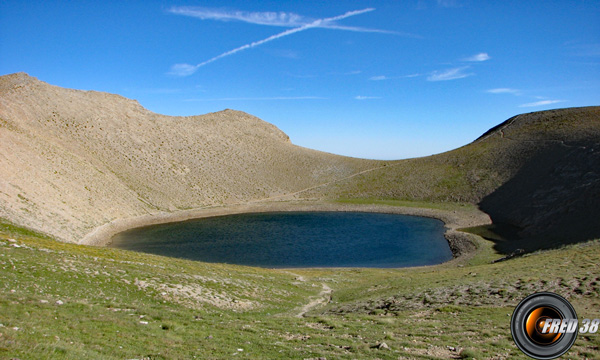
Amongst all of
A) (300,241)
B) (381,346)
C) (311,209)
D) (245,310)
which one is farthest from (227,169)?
(381,346)

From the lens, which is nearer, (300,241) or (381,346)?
(381,346)

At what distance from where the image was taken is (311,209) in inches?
3720

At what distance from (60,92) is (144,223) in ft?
212

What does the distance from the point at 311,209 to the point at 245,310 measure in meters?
70.4

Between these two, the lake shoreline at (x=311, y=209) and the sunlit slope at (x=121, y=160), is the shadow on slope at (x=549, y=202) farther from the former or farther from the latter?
the sunlit slope at (x=121, y=160)

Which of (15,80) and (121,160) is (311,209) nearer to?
(121,160)

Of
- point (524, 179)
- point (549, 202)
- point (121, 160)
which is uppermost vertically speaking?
point (121, 160)

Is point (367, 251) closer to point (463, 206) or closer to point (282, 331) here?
point (282, 331)

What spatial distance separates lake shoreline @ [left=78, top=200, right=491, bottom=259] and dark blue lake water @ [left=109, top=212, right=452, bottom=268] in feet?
6.82

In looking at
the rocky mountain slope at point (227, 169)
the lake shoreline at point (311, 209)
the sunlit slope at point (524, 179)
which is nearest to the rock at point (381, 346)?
the lake shoreline at point (311, 209)

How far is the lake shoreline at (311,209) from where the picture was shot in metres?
56.9

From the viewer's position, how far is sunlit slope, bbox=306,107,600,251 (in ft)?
179

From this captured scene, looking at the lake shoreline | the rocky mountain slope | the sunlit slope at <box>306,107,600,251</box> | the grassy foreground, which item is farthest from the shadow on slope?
the grassy foreground

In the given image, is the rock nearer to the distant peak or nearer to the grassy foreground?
the grassy foreground
